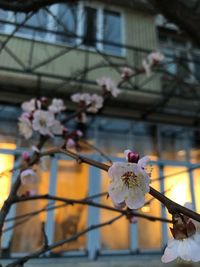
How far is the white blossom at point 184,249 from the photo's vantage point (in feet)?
2.68

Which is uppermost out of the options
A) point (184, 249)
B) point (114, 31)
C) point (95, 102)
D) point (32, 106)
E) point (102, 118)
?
point (114, 31)

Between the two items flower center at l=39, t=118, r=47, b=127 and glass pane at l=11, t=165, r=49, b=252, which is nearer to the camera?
flower center at l=39, t=118, r=47, b=127

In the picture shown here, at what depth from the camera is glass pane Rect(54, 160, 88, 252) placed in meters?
5.99

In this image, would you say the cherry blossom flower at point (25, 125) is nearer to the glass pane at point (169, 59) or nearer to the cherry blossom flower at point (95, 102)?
the cherry blossom flower at point (95, 102)

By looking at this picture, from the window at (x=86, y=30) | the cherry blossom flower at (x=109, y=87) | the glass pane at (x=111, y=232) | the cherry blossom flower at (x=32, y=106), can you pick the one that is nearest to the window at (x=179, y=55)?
the window at (x=86, y=30)

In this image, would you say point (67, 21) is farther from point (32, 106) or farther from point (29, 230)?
point (29, 230)

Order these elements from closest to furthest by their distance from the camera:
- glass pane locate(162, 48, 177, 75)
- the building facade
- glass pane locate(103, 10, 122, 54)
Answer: the building facade < glass pane locate(103, 10, 122, 54) < glass pane locate(162, 48, 177, 75)

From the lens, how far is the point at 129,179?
0.88 meters

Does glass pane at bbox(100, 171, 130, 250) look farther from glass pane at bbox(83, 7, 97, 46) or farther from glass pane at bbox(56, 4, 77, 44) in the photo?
glass pane at bbox(56, 4, 77, 44)

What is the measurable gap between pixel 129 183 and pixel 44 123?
1664 mm

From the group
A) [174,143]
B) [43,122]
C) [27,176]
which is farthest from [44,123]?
[174,143]

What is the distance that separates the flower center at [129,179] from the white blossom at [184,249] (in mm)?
179

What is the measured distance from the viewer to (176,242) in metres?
0.87

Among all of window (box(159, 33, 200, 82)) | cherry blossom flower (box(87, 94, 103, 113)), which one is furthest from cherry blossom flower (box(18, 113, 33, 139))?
window (box(159, 33, 200, 82))
